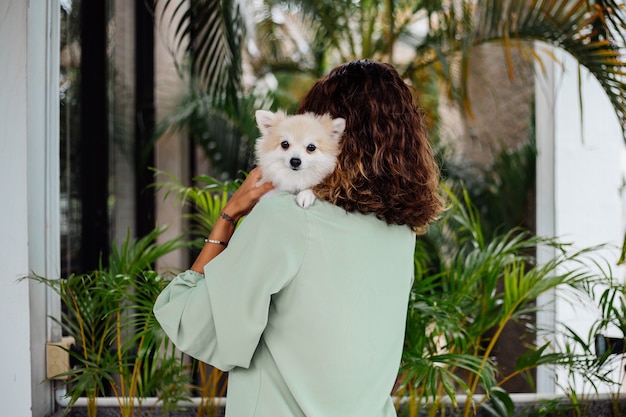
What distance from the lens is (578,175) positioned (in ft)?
10.7

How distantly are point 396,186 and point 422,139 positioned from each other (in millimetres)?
162

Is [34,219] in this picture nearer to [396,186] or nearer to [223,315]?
[223,315]

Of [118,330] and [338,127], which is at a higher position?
[338,127]

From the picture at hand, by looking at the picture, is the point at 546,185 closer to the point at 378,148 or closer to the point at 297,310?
the point at 378,148

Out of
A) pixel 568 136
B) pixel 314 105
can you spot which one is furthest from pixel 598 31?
pixel 314 105

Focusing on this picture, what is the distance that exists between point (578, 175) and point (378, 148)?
2165 mm

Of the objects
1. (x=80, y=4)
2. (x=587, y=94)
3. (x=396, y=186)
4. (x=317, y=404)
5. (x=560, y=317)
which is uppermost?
(x=80, y=4)

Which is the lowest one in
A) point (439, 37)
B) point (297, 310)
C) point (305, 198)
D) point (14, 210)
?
point (297, 310)

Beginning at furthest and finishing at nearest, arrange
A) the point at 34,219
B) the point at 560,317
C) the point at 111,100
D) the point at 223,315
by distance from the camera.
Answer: the point at 111,100 < the point at 560,317 < the point at 34,219 < the point at 223,315

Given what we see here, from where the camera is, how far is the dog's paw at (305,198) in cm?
134

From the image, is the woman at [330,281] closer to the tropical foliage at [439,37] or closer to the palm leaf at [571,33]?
the tropical foliage at [439,37]

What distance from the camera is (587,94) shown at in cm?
333

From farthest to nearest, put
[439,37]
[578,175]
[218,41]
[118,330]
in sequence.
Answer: [439,37] < [578,175] < [218,41] < [118,330]

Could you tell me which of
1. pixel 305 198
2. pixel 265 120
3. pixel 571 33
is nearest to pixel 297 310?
pixel 305 198
